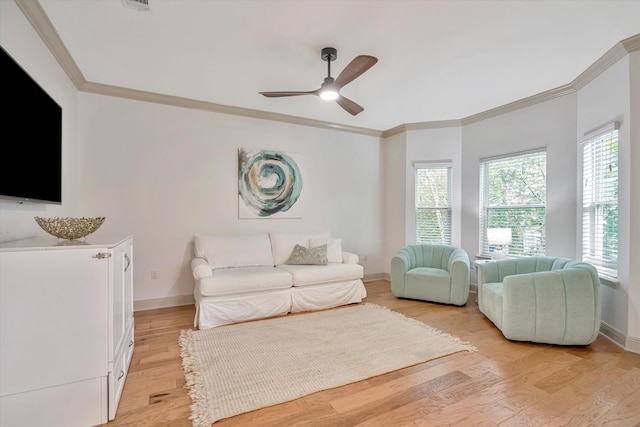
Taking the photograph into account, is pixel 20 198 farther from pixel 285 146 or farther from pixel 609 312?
pixel 609 312

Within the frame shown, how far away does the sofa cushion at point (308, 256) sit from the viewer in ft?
13.2

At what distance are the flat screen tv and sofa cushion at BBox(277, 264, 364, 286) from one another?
7.91 ft

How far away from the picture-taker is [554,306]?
8.77 feet

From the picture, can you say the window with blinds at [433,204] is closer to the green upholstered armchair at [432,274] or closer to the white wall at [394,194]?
the white wall at [394,194]

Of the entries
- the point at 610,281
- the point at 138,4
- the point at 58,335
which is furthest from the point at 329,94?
the point at 610,281

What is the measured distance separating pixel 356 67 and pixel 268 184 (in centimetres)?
242

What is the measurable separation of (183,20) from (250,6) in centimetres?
57

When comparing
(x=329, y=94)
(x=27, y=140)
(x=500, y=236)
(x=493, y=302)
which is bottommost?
(x=493, y=302)

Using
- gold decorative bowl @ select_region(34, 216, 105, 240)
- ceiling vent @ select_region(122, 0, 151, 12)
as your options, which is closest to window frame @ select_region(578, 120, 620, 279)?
ceiling vent @ select_region(122, 0, 151, 12)

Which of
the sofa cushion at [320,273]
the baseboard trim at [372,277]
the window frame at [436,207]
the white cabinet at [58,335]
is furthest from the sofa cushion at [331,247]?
the white cabinet at [58,335]

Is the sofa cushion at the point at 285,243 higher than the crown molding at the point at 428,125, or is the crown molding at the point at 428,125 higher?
the crown molding at the point at 428,125

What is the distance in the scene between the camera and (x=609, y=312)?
2887mm

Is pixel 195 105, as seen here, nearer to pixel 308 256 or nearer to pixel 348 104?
pixel 348 104

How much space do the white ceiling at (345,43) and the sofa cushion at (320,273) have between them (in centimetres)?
220
